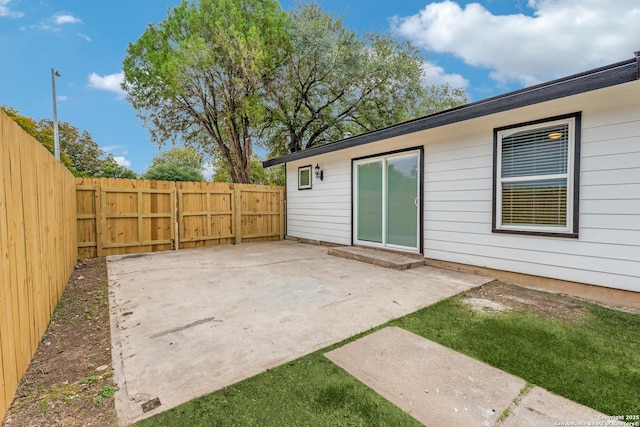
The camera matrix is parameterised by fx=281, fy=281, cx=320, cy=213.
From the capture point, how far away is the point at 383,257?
5.08 meters

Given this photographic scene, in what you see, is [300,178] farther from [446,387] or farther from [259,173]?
[259,173]

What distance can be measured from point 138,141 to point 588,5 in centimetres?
1672

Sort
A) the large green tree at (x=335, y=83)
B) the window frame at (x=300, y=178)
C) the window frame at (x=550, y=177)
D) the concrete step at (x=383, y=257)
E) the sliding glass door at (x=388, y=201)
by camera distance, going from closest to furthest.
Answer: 1. the window frame at (x=550, y=177)
2. the concrete step at (x=383, y=257)
3. the sliding glass door at (x=388, y=201)
4. the window frame at (x=300, y=178)
5. the large green tree at (x=335, y=83)

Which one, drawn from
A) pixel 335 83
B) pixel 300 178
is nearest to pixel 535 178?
pixel 300 178

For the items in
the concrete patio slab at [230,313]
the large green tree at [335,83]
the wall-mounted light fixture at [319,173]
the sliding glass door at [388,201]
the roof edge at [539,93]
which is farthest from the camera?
the large green tree at [335,83]

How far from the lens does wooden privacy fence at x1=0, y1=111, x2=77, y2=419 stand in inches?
60.7

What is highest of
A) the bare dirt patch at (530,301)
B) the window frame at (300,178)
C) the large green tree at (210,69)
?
the large green tree at (210,69)

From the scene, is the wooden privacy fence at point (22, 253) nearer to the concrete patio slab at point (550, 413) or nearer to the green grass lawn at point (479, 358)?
the green grass lawn at point (479, 358)

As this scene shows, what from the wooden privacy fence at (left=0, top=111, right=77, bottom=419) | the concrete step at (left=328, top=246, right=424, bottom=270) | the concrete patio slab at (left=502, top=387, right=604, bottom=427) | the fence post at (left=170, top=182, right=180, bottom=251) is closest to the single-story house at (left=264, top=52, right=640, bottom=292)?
the concrete step at (left=328, top=246, right=424, bottom=270)

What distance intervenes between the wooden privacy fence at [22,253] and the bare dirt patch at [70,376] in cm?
7

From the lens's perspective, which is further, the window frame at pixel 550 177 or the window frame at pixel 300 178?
the window frame at pixel 300 178

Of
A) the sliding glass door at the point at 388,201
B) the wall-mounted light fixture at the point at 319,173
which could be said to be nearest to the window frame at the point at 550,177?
the sliding glass door at the point at 388,201

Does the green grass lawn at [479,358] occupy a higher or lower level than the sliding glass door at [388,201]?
lower

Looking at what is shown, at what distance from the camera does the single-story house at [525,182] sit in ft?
10.1
